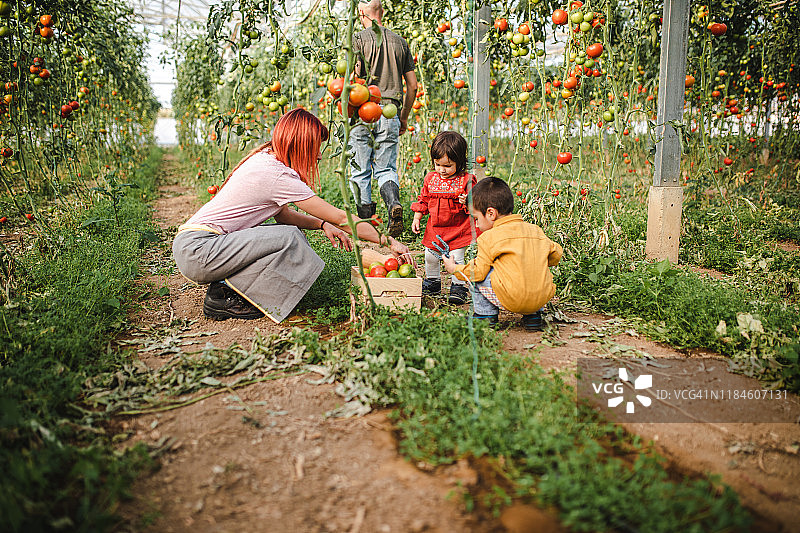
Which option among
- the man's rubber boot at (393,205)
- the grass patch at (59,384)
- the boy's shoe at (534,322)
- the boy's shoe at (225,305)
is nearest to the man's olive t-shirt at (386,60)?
the man's rubber boot at (393,205)

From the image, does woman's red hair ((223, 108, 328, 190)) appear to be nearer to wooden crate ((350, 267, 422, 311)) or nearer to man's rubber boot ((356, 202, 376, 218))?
wooden crate ((350, 267, 422, 311))

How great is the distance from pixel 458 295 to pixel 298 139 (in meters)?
1.26

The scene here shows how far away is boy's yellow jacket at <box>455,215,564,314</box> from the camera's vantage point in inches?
94.8

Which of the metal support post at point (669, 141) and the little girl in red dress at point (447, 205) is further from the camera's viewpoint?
the metal support post at point (669, 141)

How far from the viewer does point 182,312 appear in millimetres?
2955

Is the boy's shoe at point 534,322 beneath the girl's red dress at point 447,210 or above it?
beneath

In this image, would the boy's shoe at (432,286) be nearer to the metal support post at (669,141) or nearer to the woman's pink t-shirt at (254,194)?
the woman's pink t-shirt at (254,194)

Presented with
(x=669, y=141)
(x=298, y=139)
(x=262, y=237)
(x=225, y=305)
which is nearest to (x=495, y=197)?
(x=298, y=139)

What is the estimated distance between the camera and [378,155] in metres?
4.45

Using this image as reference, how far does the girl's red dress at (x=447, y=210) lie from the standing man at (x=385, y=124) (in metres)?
0.95

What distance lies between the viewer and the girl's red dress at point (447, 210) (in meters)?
3.16

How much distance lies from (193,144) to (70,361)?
32.9 ft

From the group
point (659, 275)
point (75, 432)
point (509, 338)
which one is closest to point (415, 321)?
point (509, 338)

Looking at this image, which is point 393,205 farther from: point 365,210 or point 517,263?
point 517,263
